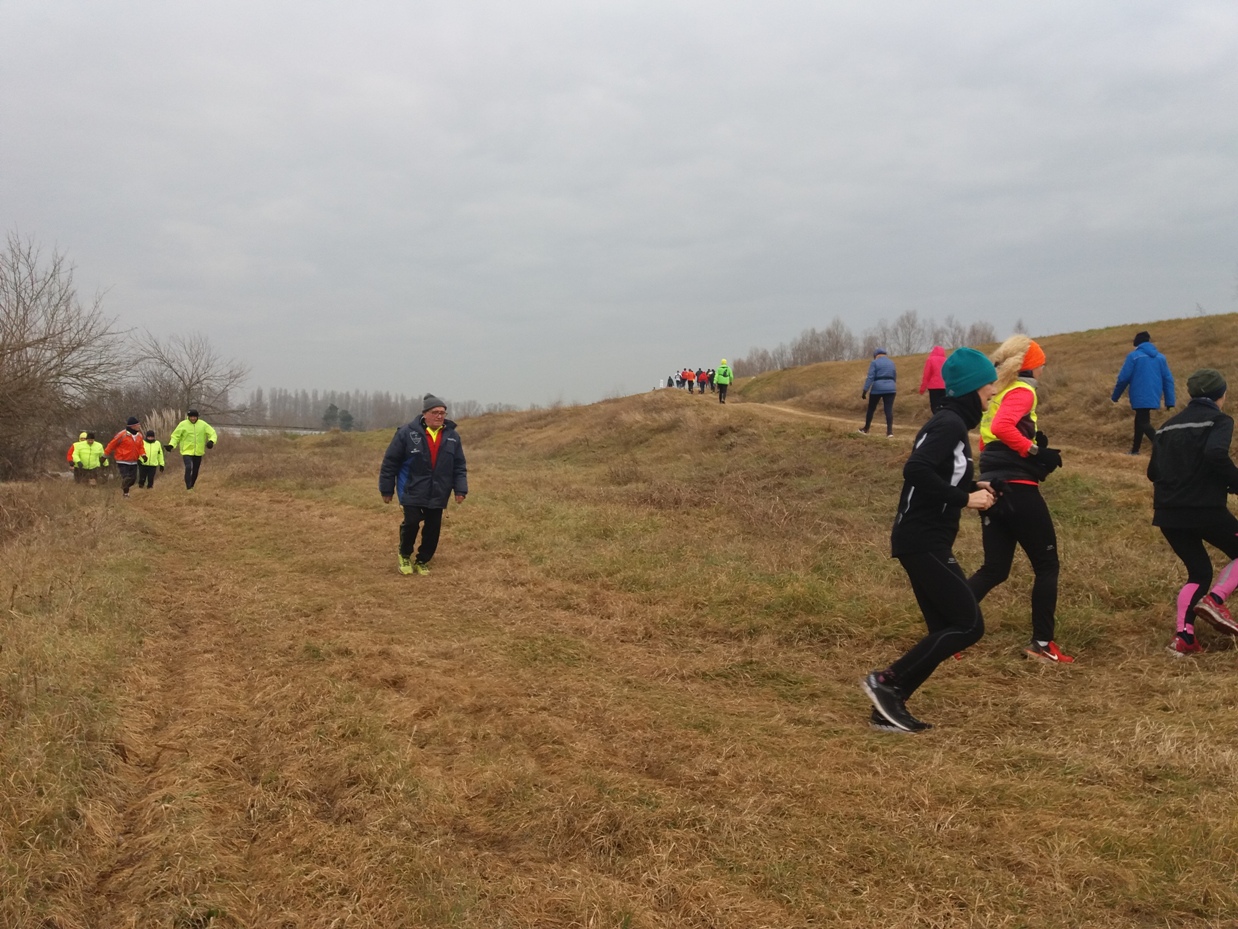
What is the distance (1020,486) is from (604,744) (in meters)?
3.24

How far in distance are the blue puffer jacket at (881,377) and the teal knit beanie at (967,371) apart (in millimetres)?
10728

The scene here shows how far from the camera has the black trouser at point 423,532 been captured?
29.0ft

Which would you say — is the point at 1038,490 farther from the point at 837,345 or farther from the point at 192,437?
the point at 837,345

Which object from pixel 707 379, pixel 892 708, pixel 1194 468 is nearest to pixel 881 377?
pixel 1194 468

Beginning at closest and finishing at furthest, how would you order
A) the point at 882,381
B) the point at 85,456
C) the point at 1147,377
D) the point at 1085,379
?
the point at 1147,377, the point at 882,381, the point at 1085,379, the point at 85,456

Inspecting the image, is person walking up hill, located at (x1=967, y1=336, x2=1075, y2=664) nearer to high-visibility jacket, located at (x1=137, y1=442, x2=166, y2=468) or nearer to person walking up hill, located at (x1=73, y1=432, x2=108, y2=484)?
high-visibility jacket, located at (x1=137, y1=442, x2=166, y2=468)

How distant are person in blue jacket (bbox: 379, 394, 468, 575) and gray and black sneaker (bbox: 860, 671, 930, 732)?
5.48 m

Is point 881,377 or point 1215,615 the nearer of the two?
point 1215,615

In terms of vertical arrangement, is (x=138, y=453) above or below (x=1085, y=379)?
below

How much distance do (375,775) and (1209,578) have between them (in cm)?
548

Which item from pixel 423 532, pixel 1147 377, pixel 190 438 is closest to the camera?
pixel 423 532

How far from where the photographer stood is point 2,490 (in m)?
12.9

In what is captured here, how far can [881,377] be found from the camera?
15.0 metres

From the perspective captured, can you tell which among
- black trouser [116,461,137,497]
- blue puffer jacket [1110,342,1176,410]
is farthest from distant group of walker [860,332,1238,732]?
black trouser [116,461,137,497]
